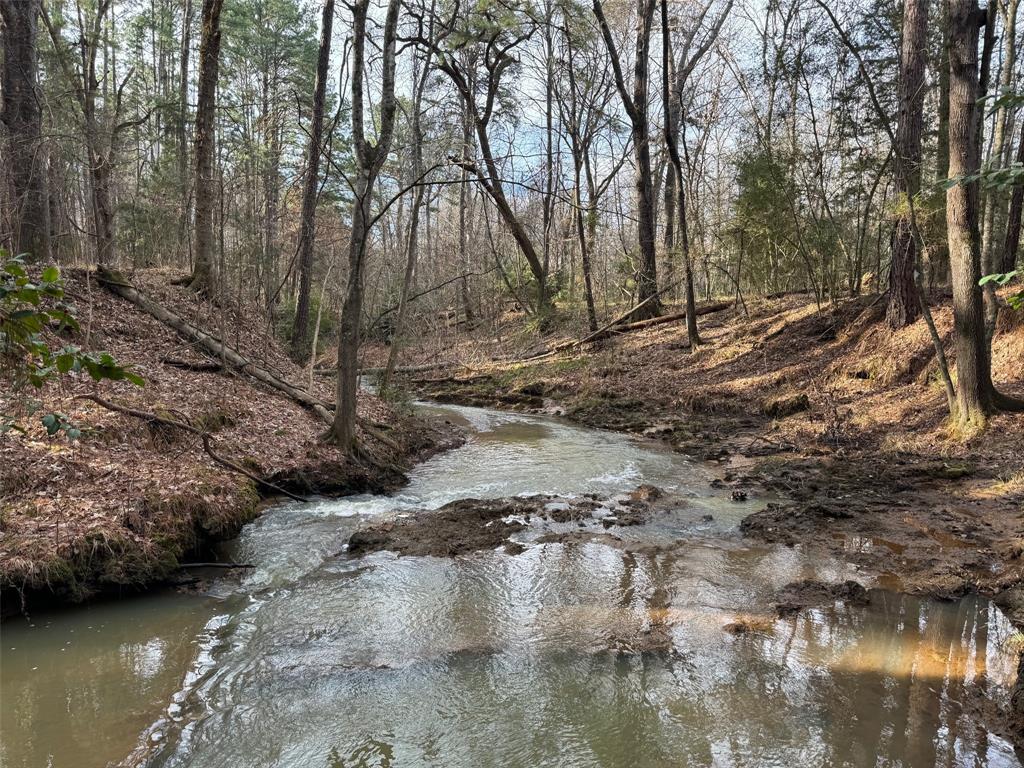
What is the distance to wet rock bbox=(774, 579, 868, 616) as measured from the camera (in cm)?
502

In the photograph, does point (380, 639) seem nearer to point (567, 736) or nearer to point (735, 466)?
point (567, 736)

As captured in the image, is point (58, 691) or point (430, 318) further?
point (430, 318)

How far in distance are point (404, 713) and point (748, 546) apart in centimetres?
411

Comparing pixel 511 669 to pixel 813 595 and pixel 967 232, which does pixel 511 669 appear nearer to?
pixel 813 595

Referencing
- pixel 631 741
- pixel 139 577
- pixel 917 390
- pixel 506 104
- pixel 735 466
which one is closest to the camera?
pixel 631 741

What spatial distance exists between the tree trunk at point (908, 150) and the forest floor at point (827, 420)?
1.75 ft

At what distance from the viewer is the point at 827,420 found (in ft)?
34.8

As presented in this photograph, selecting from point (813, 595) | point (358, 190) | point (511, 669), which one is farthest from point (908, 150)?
point (511, 669)

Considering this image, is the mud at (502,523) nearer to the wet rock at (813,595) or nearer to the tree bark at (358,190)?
the wet rock at (813,595)

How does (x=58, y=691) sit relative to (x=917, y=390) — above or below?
below

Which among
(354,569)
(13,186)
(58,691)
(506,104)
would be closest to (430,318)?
(506,104)

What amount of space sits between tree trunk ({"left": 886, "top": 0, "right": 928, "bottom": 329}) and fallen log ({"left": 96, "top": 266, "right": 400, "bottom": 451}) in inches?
404

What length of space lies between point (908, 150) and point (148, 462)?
45.0ft

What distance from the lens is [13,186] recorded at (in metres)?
10.7
